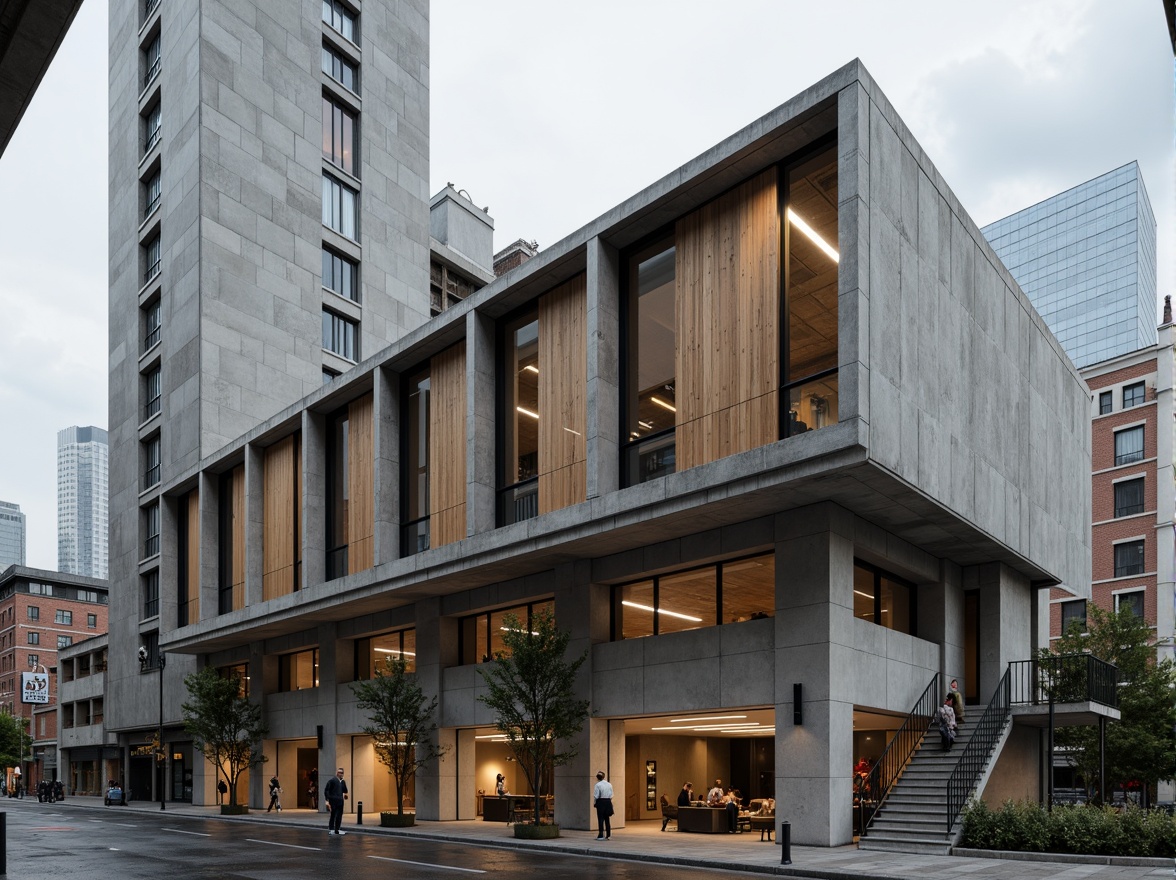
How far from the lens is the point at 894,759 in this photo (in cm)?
2586

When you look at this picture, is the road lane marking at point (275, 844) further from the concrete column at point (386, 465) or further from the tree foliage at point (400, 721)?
the concrete column at point (386, 465)

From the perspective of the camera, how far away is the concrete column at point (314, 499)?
3722cm

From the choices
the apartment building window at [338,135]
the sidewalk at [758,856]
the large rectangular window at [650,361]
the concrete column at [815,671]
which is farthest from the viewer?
the apartment building window at [338,135]

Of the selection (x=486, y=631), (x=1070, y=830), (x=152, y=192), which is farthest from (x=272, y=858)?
(x=152, y=192)

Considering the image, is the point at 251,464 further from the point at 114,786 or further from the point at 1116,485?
the point at 1116,485

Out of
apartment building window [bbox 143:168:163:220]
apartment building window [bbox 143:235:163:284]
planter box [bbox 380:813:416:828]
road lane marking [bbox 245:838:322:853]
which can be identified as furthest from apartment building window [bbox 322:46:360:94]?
road lane marking [bbox 245:838:322:853]

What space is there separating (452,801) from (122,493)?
1359 inches

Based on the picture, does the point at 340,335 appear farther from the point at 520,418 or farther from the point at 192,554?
the point at 520,418

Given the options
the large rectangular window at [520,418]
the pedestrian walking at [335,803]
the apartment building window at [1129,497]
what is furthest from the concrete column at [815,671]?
the apartment building window at [1129,497]

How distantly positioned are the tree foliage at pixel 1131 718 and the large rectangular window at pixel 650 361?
66.3 feet

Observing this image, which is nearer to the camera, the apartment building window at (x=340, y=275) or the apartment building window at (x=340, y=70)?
the apartment building window at (x=340, y=275)

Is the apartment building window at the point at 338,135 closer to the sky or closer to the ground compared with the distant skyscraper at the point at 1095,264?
closer to the ground

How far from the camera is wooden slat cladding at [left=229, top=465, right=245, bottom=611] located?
44000mm

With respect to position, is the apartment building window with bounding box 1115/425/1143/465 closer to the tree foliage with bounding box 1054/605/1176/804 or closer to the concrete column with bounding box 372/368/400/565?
the tree foliage with bounding box 1054/605/1176/804
